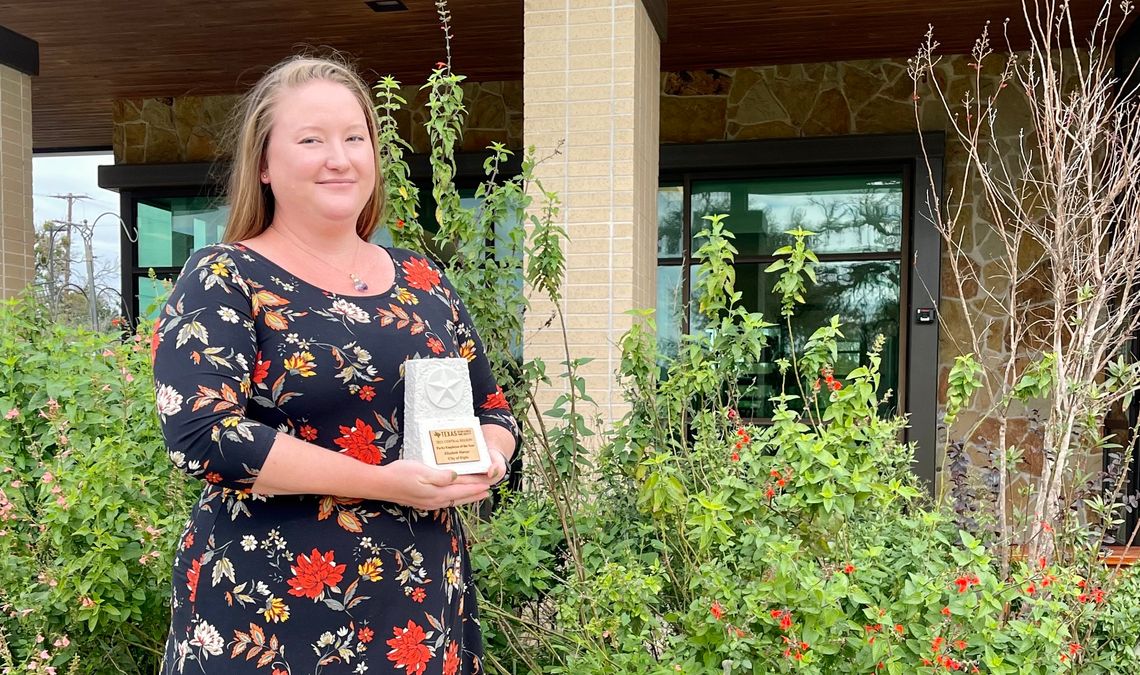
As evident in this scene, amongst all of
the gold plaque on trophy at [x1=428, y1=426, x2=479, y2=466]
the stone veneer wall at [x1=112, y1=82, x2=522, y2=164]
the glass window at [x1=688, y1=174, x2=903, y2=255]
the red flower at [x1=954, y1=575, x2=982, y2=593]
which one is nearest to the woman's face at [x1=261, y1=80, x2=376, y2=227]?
the gold plaque on trophy at [x1=428, y1=426, x2=479, y2=466]

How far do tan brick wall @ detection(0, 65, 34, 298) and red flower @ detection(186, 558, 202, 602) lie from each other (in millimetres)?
5339

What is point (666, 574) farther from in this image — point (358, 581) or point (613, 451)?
point (358, 581)

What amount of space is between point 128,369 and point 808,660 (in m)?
2.20

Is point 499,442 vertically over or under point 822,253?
under

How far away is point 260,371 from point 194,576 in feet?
1.19

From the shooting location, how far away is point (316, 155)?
156 centimetres

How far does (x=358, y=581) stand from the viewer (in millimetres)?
1545

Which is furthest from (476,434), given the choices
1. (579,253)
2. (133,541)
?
(579,253)

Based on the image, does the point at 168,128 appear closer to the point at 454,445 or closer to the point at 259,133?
the point at 259,133

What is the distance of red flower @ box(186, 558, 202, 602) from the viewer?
1528 mm

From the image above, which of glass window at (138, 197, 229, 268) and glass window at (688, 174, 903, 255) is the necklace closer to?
glass window at (688, 174, 903, 255)

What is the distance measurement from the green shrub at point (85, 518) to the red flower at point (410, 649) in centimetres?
116

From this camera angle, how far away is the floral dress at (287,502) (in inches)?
56.2

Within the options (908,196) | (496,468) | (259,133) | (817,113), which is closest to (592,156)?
(817,113)
